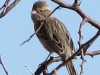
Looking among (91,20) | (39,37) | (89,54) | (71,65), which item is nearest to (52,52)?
(39,37)

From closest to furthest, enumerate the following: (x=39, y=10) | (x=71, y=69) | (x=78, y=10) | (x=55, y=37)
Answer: (x=78, y=10)
(x=71, y=69)
(x=55, y=37)
(x=39, y=10)

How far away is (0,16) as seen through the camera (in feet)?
8.30

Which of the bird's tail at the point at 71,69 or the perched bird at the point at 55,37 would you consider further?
the perched bird at the point at 55,37

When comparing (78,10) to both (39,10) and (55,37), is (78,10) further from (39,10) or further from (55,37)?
(39,10)

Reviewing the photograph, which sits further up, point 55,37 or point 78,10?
point 78,10

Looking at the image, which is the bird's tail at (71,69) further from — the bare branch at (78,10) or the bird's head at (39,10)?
the bird's head at (39,10)

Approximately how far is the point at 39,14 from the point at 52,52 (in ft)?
3.98

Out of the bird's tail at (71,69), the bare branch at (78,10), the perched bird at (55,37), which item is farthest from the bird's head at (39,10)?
the bare branch at (78,10)

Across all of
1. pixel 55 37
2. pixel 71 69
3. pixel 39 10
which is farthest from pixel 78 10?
pixel 39 10

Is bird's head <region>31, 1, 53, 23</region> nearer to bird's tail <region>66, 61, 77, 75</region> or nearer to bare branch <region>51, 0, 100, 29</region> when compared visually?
bird's tail <region>66, 61, 77, 75</region>

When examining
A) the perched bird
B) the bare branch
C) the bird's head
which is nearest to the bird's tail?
the perched bird

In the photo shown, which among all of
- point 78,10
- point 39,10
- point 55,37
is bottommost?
point 55,37

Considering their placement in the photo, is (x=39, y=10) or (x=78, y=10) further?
(x=39, y=10)

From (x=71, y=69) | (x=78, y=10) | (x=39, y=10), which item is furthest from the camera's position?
(x=39, y=10)
